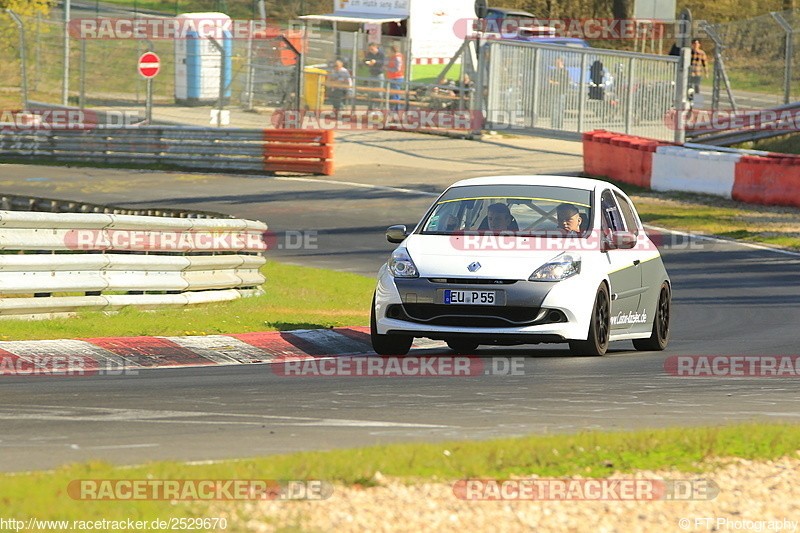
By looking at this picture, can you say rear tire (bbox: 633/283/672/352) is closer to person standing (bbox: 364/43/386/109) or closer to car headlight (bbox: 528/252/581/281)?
car headlight (bbox: 528/252/581/281)

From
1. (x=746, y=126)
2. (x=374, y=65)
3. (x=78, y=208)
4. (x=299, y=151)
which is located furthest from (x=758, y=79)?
(x=78, y=208)

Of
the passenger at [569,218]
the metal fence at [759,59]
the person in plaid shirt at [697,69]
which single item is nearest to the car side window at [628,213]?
the passenger at [569,218]

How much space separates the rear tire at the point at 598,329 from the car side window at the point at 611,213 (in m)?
0.89

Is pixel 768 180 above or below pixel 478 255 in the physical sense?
below

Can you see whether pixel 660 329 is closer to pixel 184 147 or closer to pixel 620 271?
pixel 620 271

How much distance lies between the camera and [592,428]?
6754 mm

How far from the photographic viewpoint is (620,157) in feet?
85.7

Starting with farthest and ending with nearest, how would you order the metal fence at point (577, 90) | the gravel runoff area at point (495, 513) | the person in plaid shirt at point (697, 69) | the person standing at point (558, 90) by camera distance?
the person standing at point (558, 90), the person in plaid shirt at point (697, 69), the metal fence at point (577, 90), the gravel runoff area at point (495, 513)

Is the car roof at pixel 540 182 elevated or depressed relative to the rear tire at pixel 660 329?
elevated

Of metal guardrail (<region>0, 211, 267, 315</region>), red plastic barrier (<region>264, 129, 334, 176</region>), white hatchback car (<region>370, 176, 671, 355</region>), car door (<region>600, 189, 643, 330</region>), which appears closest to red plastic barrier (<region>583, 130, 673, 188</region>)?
red plastic barrier (<region>264, 129, 334, 176</region>)

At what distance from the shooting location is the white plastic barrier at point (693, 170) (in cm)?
2392

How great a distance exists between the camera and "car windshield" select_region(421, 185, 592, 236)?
1047 centimetres

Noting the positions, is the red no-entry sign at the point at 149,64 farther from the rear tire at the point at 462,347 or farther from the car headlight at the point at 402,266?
the car headlight at the point at 402,266

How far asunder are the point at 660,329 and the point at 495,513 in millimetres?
7010
